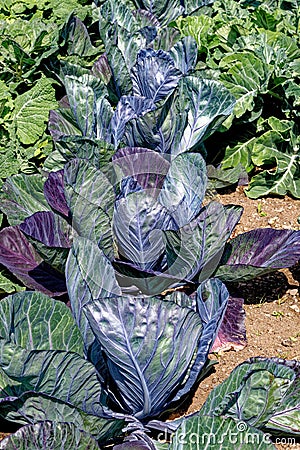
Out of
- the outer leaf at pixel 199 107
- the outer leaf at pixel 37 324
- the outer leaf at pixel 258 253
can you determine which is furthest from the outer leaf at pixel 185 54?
the outer leaf at pixel 37 324

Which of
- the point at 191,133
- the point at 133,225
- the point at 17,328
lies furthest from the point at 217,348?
the point at 191,133

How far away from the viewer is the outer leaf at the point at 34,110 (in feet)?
13.5

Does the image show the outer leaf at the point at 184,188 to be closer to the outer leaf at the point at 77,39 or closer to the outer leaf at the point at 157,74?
the outer leaf at the point at 157,74

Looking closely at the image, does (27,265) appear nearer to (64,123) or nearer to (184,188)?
(184,188)

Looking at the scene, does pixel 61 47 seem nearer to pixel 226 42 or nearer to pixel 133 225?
pixel 226 42

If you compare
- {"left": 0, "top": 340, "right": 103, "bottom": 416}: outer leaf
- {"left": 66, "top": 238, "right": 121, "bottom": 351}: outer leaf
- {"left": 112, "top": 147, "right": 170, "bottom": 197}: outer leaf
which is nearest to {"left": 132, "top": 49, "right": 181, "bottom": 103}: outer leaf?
{"left": 112, "top": 147, "right": 170, "bottom": 197}: outer leaf

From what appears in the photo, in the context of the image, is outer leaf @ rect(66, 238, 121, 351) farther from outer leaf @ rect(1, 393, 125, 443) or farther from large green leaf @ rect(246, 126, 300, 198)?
large green leaf @ rect(246, 126, 300, 198)

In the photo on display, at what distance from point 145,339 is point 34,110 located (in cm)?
231

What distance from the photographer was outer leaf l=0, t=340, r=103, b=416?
2.18 m

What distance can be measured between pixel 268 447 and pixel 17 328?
0.95 metres

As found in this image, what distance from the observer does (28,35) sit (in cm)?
460

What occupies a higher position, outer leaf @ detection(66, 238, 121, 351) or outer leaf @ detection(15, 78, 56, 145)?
outer leaf @ detection(66, 238, 121, 351)

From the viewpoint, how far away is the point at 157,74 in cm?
369

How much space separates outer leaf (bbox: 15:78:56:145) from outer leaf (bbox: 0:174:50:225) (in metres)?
0.73
